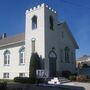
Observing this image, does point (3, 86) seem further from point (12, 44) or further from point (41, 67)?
point (12, 44)

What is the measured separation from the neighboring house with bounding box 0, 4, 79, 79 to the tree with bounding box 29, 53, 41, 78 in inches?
33.4

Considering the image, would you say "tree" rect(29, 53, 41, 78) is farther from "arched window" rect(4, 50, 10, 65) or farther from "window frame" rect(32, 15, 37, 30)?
"arched window" rect(4, 50, 10, 65)

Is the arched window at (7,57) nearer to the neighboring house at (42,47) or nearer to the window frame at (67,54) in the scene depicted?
the neighboring house at (42,47)

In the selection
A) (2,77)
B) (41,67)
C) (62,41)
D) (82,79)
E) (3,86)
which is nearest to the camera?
(3,86)

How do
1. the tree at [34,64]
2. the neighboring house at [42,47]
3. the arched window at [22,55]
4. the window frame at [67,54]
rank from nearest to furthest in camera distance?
the tree at [34,64]
the neighboring house at [42,47]
the arched window at [22,55]
the window frame at [67,54]

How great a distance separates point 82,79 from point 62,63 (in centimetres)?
→ 665

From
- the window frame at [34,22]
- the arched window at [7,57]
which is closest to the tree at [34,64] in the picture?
the window frame at [34,22]

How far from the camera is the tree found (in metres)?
30.4

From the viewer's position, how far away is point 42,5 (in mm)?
31859

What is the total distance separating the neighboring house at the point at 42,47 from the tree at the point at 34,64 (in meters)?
0.85

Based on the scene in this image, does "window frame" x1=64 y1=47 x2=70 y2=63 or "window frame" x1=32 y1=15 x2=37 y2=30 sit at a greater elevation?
"window frame" x1=32 y1=15 x2=37 y2=30

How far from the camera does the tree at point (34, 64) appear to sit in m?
30.4

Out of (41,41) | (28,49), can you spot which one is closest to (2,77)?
(28,49)

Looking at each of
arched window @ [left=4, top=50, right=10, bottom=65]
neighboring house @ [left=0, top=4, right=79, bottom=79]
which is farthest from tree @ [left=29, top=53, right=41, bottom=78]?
arched window @ [left=4, top=50, right=10, bottom=65]
